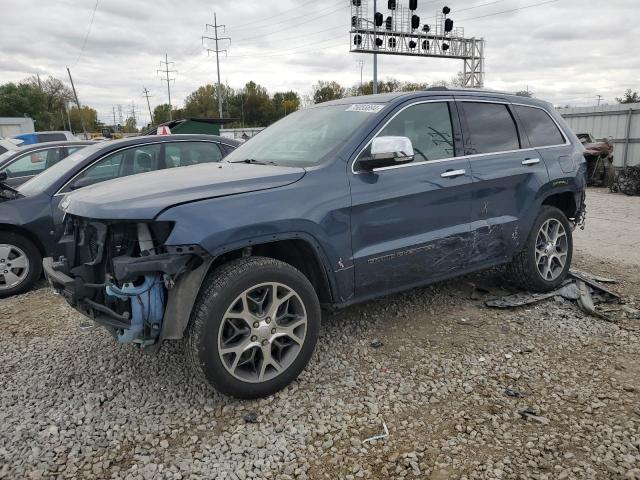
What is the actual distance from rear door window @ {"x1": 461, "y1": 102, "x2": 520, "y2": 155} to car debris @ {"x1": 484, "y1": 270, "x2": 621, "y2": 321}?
138 cm

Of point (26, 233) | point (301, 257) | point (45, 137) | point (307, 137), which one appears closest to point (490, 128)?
point (307, 137)

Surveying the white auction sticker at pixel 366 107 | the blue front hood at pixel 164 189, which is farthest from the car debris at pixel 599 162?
the blue front hood at pixel 164 189

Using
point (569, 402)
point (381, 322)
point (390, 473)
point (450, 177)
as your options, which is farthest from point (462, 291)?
point (390, 473)

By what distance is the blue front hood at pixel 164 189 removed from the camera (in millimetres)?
2846

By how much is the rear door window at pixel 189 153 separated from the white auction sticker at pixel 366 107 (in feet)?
8.71

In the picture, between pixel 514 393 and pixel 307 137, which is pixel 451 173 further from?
pixel 514 393

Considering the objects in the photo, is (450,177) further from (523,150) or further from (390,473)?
(390,473)

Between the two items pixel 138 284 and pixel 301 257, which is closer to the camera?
pixel 138 284

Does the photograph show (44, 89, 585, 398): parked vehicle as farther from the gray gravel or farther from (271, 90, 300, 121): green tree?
(271, 90, 300, 121): green tree

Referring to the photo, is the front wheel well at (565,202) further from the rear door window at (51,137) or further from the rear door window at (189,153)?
the rear door window at (51,137)

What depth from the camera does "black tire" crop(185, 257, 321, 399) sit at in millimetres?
2883

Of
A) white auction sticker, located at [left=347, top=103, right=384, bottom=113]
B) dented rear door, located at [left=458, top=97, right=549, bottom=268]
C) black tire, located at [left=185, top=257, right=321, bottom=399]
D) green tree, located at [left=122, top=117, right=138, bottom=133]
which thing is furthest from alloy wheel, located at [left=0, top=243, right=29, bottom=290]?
green tree, located at [left=122, top=117, right=138, bottom=133]

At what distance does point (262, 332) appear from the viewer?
3090 millimetres

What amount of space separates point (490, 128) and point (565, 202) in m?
1.36
